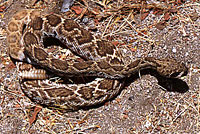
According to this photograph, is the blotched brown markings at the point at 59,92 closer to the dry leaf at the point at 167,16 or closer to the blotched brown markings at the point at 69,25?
the blotched brown markings at the point at 69,25

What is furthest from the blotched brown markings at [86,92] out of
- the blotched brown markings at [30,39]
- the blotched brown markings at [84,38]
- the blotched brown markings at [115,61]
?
the blotched brown markings at [30,39]

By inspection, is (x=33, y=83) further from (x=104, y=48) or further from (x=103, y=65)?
(x=104, y=48)

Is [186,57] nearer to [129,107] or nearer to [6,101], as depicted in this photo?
[129,107]

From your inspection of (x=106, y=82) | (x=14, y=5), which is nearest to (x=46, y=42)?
(x=14, y=5)

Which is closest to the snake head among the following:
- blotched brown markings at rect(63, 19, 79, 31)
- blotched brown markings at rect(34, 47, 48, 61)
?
blotched brown markings at rect(63, 19, 79, 31)

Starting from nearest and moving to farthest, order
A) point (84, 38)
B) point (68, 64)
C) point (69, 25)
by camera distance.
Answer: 1. point (68, 64)
2. point (84, 38)
3. point (69, 25)

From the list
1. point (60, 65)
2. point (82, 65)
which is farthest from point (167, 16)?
point (60, 65)

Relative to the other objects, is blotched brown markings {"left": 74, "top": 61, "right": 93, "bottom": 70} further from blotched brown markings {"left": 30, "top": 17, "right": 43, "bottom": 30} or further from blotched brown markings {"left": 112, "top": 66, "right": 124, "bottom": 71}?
blotched brown markings {"left": 30, "top": 17, "right": 43, "bottom": 30}
